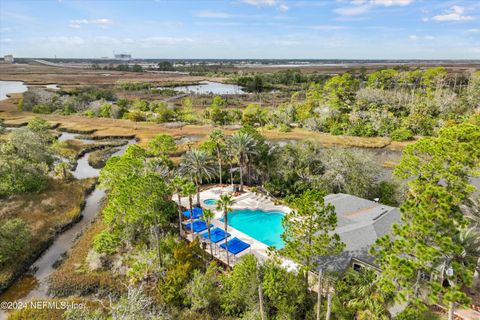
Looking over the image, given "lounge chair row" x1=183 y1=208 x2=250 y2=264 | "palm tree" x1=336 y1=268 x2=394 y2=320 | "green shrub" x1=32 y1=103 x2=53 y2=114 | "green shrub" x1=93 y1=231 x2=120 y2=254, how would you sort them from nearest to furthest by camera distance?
"palm tree" x1=336 y1=268 x2=394 y2=320 < "lounge chair row" x1=183 y1=208 x2=250 y2=264 < "green shrub" x1=93 y1=231 x2=120 y2=254 < "green shrub" x1=32 y1=103 x2=53 y2=114

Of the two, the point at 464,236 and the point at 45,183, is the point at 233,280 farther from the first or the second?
the point at 45,183

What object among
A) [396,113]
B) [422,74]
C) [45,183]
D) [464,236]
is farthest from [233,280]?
[422,74]

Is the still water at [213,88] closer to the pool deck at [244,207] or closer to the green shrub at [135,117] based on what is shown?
the green shrub at [135,117]

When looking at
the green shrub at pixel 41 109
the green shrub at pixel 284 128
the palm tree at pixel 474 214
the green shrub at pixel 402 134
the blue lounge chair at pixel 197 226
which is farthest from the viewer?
the green shrub at pixel 41 109

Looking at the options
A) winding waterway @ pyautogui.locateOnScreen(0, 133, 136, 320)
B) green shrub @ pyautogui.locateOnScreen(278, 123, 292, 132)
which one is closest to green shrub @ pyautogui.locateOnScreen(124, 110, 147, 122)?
green shrub @ pyautogui.locateOnScreen(278, 123, 292, 132)

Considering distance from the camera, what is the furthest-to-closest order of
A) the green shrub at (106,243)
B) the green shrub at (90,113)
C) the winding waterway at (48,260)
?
the green shrub at (90,113)
the green shrub at (106,243)
the winding waterway at (48,260)

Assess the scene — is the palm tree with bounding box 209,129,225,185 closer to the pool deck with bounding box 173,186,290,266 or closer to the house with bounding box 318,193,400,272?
Result: the pool deck with bounding box 173,186,290,266

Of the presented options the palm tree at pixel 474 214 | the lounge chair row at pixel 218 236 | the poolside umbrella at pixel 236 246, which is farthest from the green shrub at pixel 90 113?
the palm tree at pixel 474 214
